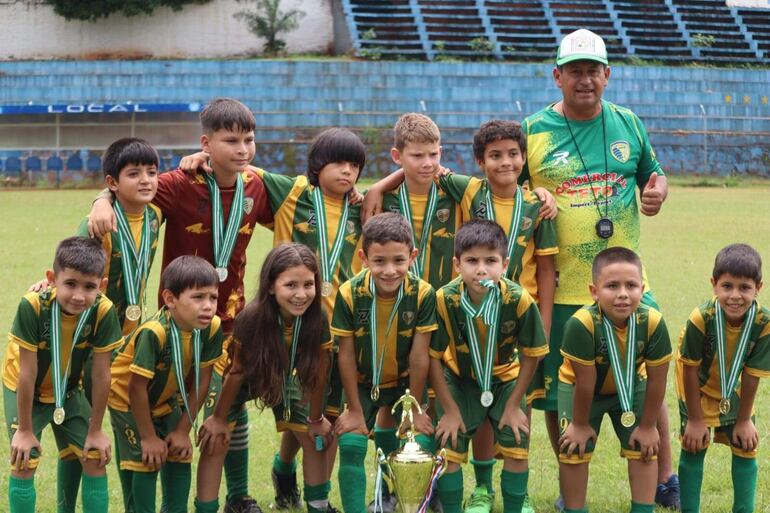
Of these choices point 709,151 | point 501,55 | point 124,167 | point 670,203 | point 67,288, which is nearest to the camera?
point 67,288

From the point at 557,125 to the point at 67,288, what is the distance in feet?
7.00

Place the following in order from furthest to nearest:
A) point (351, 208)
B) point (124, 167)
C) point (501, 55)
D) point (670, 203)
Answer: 1. point (501, 55)
2. point (670, 203)
3. point (351, 208)
4. point (124, 167)

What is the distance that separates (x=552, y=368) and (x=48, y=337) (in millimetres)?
2062

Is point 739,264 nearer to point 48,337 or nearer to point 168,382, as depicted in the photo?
point 168,382

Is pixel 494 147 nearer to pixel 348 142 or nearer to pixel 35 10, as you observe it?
pixel 348 142

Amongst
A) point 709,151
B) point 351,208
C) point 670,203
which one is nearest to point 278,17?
point 709,151

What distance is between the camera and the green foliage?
27.5 meters

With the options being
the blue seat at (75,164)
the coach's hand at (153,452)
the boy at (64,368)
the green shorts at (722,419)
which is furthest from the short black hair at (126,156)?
the blue seat at (75,164)

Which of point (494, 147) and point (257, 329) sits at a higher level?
point (494, 147)

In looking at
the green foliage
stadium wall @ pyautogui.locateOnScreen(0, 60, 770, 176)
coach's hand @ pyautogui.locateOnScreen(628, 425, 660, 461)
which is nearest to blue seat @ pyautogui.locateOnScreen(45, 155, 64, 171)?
stadium wall @ pyautogui.locateOnScreen(0, 60, 770, 176)

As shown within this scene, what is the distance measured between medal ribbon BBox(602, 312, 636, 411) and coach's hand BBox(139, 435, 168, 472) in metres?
1.71

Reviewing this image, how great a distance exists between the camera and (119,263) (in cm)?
457

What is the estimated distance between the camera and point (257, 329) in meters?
4.33

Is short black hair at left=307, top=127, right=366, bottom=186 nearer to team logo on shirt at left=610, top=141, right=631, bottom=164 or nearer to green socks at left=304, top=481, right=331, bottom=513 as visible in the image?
team logo on shirt at left=610, top=141, right=631, bottom=164
